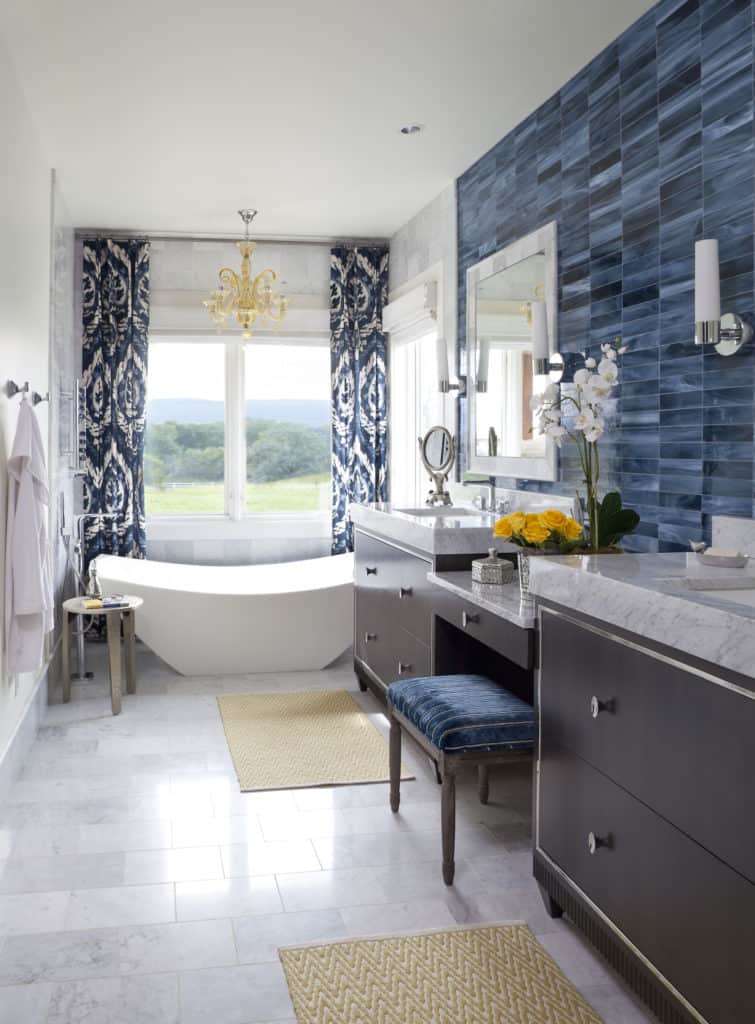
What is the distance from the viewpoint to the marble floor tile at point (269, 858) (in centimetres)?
286

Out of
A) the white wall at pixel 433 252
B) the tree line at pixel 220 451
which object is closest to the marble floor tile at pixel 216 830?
the white wall at pixel 433 252

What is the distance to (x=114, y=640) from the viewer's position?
4.65 metres

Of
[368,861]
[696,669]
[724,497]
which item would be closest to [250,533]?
[368,861]

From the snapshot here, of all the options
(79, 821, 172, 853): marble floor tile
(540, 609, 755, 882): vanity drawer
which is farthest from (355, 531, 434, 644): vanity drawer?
(540, 609, 755, 882): vanity drawer

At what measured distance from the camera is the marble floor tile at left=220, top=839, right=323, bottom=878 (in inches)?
113

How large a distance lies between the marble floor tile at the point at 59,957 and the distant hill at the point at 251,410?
429 centimetres

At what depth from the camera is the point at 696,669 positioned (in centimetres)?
179

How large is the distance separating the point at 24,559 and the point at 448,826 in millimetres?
1785

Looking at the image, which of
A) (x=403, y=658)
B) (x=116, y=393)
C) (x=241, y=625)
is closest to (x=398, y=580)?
(x=403, y=658)

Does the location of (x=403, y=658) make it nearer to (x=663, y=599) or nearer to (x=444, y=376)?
(x=444, y=376)

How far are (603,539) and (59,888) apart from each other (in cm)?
186

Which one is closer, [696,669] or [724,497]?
[696,669]

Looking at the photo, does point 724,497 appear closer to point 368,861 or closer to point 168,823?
point 368,861

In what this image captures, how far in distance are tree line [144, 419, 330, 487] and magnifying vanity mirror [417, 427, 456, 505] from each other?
1618 millimetres
